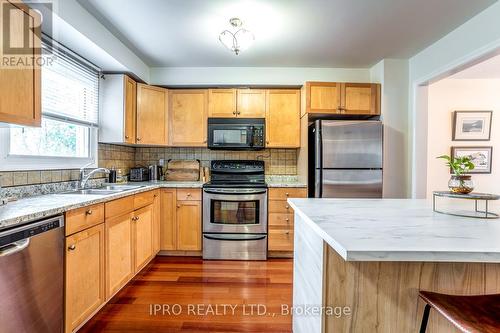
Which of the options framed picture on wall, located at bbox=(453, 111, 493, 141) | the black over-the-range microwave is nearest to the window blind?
the black over-the-range microwave

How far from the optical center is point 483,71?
3262 mm

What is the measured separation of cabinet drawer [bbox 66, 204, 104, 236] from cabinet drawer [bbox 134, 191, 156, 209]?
0.56m

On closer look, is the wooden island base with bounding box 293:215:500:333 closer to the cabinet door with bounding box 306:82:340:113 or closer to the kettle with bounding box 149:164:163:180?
the cabinet door with bounding box 306:82:340:113

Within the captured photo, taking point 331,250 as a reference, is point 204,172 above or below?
above

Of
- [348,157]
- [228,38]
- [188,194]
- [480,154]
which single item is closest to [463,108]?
[480,154]

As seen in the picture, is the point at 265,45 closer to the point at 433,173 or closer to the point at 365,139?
the point at 365,139

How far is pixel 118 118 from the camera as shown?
9.30 ft

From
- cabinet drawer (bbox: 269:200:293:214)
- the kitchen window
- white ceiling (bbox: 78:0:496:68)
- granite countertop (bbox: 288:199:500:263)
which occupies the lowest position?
cabinet drawer (bbox: 269:200:293:214)

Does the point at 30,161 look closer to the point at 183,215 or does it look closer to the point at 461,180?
the point at 183,215

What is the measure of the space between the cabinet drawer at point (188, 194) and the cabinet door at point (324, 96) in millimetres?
1783

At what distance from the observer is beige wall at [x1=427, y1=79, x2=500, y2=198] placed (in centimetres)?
357

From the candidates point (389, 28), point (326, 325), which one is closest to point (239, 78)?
point (389, 28)

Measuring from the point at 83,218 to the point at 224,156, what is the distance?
2.18 metres

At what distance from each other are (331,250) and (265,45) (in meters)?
2.31
